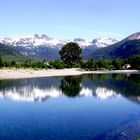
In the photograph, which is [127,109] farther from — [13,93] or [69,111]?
[13,93]

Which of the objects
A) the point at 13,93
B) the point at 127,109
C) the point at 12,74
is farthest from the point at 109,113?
the point at 12,74

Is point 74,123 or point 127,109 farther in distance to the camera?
point 127,109

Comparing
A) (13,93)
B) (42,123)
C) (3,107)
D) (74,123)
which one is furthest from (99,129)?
(13,93)

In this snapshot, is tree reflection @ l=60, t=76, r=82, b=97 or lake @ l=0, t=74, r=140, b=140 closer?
lake @ l=0, t=74, r=140, b=140

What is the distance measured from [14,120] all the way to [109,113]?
54.7 ft

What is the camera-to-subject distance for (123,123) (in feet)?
153

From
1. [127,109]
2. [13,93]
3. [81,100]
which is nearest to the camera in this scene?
[127,109]

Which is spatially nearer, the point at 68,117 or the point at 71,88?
the point at 68,117

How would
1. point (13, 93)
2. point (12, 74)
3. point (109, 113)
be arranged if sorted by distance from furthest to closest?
1. point (12, 74)
2. point (13, 93)
3. point (109, 113)

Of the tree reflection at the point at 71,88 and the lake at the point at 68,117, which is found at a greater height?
the tree reflection at the point at 71,88

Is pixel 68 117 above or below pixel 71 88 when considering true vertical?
below

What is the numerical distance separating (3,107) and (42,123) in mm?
18642

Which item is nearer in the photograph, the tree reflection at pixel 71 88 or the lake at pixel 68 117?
the lake at pixel 68 117

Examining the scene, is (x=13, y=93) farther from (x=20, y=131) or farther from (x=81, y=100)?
(x=20, y=131)
